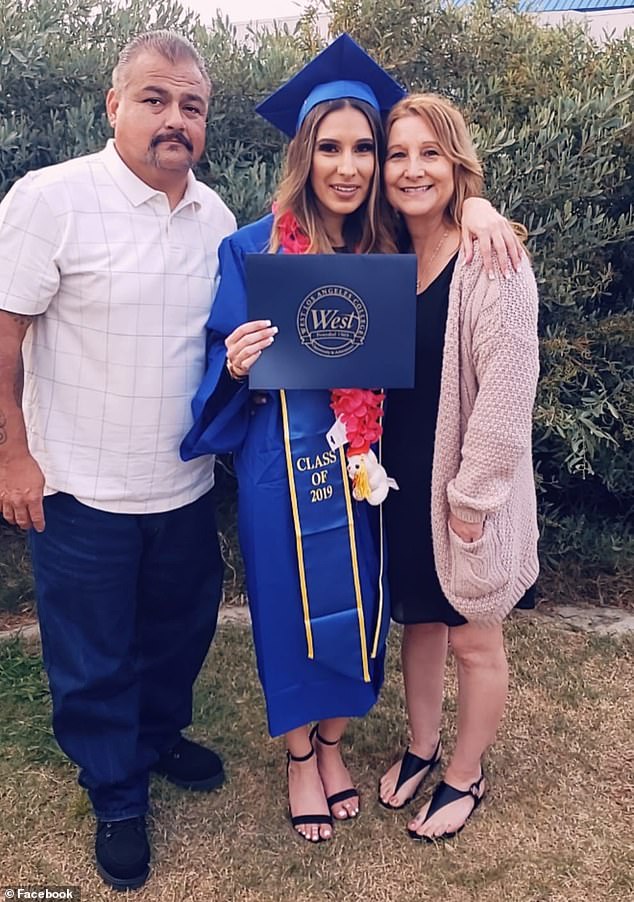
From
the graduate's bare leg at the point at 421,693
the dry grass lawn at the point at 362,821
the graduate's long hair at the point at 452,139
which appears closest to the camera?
the graduate's long hair at the point at 452,139

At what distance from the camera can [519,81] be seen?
12.8 ft

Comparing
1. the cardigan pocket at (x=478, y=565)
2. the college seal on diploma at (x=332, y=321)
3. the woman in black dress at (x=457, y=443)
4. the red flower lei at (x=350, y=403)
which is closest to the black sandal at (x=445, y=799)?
the woman in black dress at (x=457, y=443)

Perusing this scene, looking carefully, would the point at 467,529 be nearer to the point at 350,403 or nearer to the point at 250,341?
the point at 350,403

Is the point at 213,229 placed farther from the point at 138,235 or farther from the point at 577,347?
the point at 577,347

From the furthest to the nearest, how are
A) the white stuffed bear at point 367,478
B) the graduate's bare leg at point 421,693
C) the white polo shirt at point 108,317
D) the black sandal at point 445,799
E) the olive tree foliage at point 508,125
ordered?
the olive tree foliage at point 508,125
the graduate's bare leg at point 421,693
the black sandal at point 445,799
the white stuffed bear at point 367,478
the white polo shirt at point 108,317

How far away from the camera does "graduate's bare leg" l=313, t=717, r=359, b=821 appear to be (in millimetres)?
2676

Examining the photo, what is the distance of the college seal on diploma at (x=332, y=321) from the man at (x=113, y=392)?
1.00ft

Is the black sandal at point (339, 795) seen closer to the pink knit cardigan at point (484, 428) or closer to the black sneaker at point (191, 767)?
the black sneaker at point (191, 767)

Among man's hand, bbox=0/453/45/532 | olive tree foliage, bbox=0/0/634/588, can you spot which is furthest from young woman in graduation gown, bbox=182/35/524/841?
olive tree foliage, bbox=0/0/634/588

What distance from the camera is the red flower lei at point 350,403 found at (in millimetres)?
2299

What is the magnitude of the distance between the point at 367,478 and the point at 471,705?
76 cm

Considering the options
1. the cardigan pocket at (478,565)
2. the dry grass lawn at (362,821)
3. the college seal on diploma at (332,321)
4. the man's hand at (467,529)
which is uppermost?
the college seal on diploma at (332,321)

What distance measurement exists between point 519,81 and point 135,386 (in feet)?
8.51

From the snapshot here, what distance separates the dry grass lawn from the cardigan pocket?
32.4 inches
